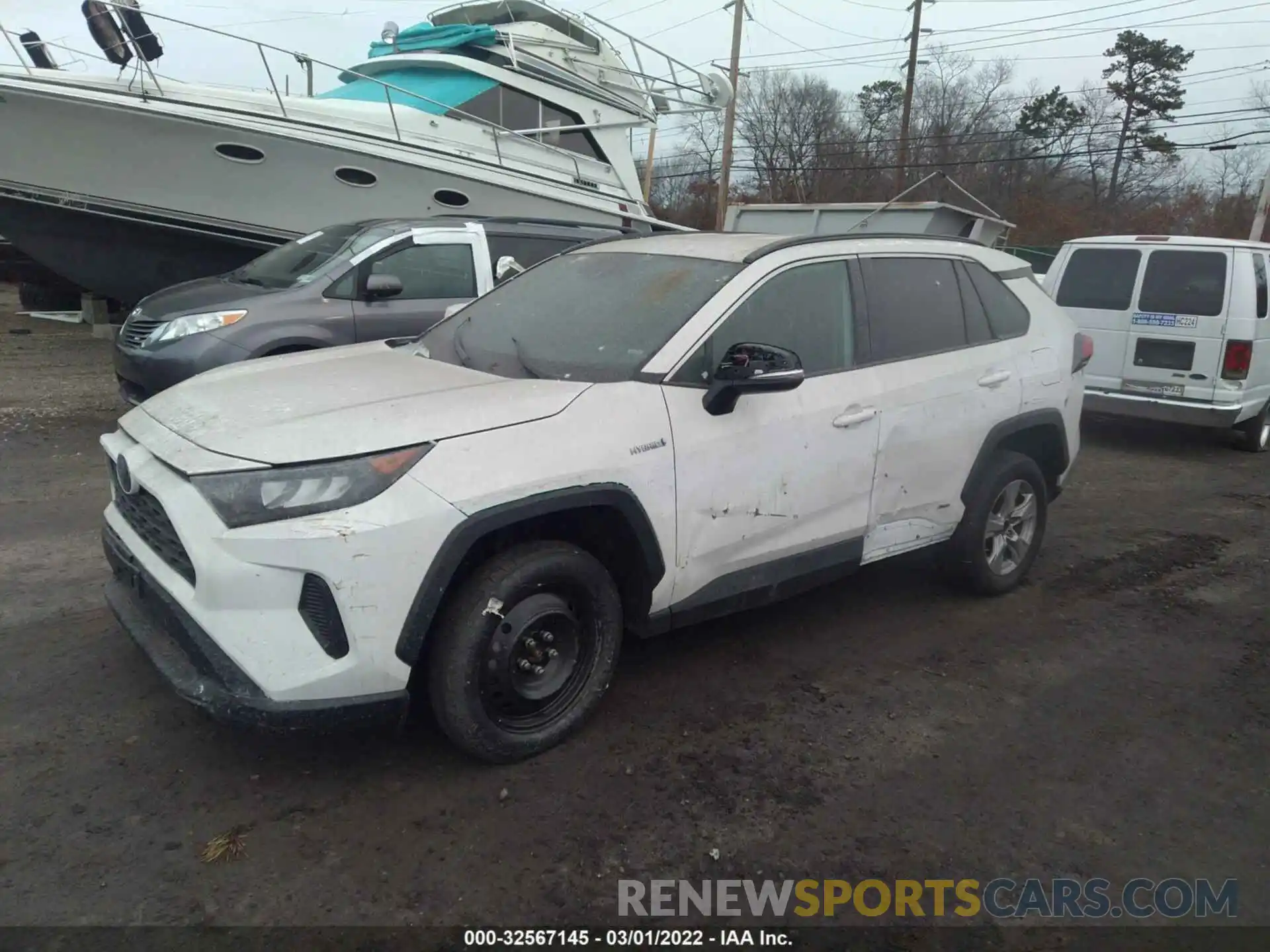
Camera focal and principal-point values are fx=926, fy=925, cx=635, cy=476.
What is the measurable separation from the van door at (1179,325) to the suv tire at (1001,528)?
4420 millimetres

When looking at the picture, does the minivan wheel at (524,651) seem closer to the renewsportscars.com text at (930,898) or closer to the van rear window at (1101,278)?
the renewsportscars.com text at (930,898)

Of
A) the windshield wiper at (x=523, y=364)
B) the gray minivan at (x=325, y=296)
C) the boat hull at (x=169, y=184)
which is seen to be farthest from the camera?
the boat hull at (x=169, y=184)

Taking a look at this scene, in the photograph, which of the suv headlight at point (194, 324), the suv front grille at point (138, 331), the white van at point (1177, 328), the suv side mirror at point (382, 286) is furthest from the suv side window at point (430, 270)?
the white van at point (1177, 328)

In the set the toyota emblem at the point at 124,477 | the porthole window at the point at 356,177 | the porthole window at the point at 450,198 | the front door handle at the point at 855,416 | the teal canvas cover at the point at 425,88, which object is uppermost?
the teal canvas cover at the point at 425,88

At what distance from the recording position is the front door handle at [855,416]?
387 centimetres

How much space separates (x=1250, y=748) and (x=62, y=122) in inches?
454

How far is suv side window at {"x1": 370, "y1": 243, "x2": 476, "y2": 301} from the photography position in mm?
7449

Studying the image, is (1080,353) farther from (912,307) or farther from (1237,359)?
(1237,359)

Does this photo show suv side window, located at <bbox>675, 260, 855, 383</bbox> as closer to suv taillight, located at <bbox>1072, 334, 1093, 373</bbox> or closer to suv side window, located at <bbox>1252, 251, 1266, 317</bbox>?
suv taillight, located at <bbox>1072, 334, 1093, 373</bbox>

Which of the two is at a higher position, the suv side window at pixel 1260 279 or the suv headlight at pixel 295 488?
the suv side window at pixel 1260 279

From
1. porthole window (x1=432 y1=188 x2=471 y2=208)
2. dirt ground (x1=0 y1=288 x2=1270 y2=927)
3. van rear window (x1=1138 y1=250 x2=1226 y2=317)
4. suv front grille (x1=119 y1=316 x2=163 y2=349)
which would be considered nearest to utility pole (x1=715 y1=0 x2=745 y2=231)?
porthole window (x1=432 y1=188 x2=471 y2=208)

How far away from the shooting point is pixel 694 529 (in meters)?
3.45

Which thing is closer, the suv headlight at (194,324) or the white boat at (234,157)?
the suv headlight at (194,324)

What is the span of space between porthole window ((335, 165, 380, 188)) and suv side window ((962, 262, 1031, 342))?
787 cm
